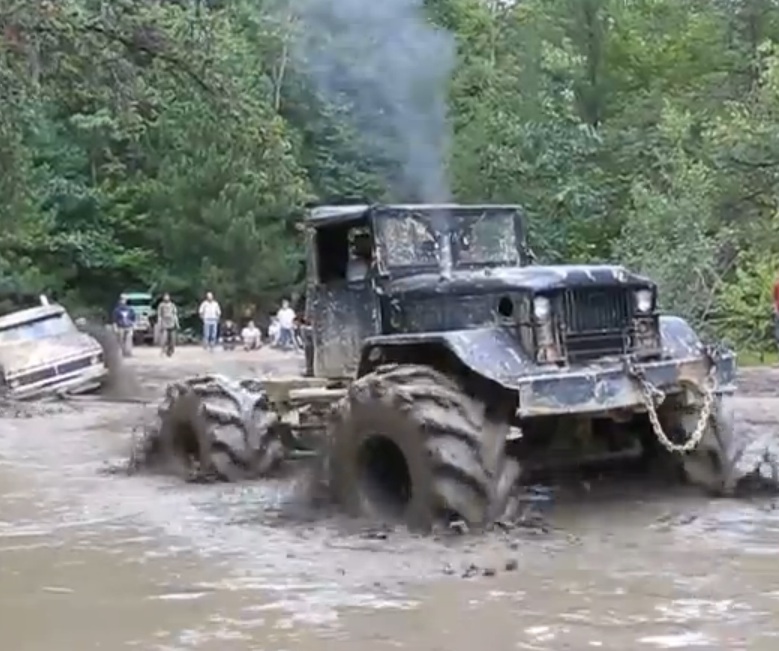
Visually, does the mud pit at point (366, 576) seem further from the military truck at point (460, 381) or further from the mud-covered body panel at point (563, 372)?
the mud-covered body panel at point (563, 372)

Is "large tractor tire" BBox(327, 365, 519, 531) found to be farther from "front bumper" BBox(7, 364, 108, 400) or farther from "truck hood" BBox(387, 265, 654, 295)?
"front bumper" BBox(7, 364, 108, 400)

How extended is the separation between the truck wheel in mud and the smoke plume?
3.14 metres

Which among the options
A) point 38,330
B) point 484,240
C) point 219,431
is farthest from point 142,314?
point 484,240

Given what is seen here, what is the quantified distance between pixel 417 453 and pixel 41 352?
13.2m

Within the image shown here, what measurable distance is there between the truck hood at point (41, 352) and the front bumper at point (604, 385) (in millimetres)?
12798

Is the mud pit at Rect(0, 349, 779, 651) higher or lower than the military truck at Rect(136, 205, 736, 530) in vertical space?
lower

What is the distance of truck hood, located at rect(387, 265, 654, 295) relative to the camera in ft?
31.9

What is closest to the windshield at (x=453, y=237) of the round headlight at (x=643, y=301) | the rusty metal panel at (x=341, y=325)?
the rusty metal panel at (x=341, y=325)

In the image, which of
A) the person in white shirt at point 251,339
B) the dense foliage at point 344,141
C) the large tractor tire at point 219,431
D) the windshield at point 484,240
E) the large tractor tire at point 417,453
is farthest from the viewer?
the person in white shirt at point 251,339

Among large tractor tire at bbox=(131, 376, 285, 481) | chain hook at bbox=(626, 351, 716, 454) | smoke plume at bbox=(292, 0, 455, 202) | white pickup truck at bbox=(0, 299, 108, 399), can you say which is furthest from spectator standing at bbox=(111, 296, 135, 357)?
chain hook at bbox=(626, 351, 716, 454)

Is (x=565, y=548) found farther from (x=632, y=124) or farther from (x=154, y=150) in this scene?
(x=154, y=150)

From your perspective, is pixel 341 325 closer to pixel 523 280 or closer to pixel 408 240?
pixel 408 240

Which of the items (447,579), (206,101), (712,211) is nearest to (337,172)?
(712,211)

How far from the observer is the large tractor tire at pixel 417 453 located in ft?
28.9
